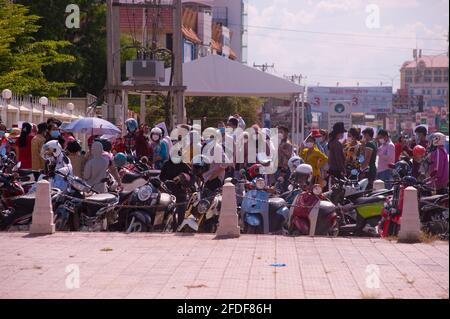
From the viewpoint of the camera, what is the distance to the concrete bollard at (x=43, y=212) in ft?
44.9

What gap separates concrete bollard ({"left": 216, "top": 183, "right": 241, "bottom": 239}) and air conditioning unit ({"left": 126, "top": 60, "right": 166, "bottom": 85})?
10.3 meters

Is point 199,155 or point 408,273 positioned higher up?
point 199,155

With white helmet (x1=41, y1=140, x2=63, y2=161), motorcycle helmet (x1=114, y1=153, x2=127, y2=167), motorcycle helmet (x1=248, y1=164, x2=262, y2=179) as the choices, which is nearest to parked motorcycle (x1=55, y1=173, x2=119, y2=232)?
white helmet (x1=41, y1=140, x2=63, y2=161)

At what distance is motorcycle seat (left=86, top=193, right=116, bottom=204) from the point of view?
14297 millimetres

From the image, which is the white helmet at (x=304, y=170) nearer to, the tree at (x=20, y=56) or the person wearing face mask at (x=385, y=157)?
the person wearing face mask at (x=385, y=157)

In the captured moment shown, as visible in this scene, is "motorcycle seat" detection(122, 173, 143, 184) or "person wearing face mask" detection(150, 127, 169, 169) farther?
"person wearing face mask" detection(150, 127, 169, 169)

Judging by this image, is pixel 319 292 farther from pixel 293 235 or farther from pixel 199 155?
pixel 199 155

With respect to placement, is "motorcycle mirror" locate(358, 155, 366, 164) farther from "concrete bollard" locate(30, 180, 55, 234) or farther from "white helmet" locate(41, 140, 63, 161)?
"concrete bollard" locate(30, 180, 55, 234)

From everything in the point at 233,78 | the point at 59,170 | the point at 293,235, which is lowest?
the point at 293,235

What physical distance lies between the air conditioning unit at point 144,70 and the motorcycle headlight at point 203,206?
9.65 metres

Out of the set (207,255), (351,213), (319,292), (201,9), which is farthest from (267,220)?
(201,9)

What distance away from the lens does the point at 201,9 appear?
94.1 meters

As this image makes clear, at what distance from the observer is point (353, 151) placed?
2045 cm
